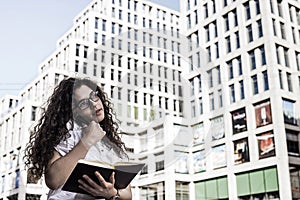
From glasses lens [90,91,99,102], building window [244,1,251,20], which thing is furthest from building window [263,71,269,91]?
glasses lens [90,91,99,102]

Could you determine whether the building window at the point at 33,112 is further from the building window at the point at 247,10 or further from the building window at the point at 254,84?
the building window at the point at 247,10

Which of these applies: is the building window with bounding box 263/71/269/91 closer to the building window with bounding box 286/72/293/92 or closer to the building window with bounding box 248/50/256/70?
the building window with bounding box 248/50/256/70

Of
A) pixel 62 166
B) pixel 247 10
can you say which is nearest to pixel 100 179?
pixel 62 166

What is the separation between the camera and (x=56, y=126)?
169 cm

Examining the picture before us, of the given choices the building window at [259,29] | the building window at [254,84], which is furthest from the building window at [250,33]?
the building window at [254,84]

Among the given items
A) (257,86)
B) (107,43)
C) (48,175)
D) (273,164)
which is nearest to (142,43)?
(107,43)

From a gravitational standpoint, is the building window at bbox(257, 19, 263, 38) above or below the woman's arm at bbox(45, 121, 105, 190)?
above

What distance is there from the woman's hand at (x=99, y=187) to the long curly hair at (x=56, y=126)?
0.62 ft

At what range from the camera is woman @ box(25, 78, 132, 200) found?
4.59 feet

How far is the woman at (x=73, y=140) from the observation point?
55.1 inches

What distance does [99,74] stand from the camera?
1701 millimetres

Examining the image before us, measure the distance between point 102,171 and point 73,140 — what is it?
8.6 inches

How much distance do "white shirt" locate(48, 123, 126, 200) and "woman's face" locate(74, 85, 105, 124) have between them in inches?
2.6

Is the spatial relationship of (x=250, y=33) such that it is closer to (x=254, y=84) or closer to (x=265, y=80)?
(x=254, y=84)
